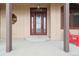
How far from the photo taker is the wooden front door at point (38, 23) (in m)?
15.1

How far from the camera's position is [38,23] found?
15273mm

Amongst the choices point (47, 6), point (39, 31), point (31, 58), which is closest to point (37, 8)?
point (47, 6)

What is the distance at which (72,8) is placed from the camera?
14.2 m

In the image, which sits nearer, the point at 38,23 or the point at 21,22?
the point at 21,22

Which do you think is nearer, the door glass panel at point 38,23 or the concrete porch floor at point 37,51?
the concrete porch floor at point 37,51

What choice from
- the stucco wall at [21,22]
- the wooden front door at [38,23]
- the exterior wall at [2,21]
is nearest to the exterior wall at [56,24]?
the stucco wall at [21,22]

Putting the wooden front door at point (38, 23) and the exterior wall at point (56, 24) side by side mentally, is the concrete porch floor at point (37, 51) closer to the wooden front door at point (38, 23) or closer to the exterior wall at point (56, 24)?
the exterior wall at point (56, 24)

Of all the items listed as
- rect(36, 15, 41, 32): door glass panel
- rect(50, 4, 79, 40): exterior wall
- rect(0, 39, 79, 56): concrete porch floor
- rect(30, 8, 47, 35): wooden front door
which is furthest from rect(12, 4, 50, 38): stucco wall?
rect(0, 39, 79, 56): concrete porch floor

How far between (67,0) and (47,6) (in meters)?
5.36

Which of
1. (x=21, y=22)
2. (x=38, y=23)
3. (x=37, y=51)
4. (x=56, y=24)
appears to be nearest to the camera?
(x=37, y=51)

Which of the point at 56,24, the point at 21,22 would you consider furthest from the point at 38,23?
the point at 56,24

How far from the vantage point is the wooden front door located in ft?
49.7

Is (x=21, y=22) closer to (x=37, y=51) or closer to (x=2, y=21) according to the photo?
(x=2, y=21)

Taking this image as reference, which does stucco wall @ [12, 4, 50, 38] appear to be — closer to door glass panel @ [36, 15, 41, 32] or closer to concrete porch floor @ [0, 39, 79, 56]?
door glass panel @ [36, 15, 41, 32]
